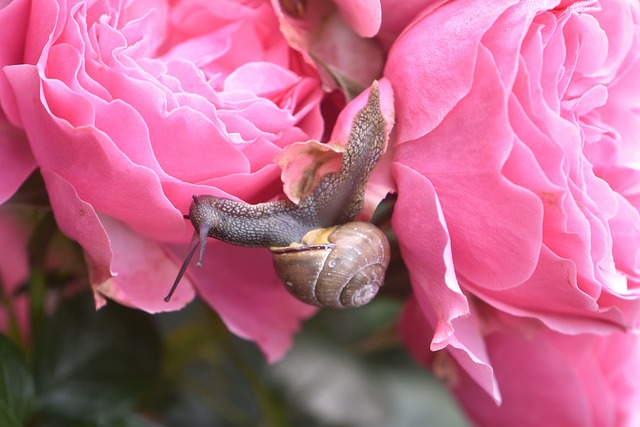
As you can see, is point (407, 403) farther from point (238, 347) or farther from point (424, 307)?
point (424, 307)

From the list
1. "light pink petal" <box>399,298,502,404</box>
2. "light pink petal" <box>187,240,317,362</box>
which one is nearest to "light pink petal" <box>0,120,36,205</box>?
"light pink petal" <box>187,240,317,362</box>

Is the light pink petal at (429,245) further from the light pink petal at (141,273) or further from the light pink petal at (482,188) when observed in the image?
the light pink petal at (141,273)

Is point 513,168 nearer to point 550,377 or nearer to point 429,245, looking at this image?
point 429,245

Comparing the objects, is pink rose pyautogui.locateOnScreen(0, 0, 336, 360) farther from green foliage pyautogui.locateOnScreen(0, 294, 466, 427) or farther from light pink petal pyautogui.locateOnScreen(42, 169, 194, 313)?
green foliage pyautogui.locateOnScreen(0, 294, 466, 427)

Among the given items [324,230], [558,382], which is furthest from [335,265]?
[558,382]

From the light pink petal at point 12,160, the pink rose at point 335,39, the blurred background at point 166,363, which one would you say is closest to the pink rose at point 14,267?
the blurred background at point 166,363

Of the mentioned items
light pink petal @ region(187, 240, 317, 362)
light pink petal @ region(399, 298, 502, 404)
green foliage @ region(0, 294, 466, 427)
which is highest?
light pink petal @ region(187, 240, 317, 362)

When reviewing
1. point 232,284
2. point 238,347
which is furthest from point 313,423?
point 232,284
